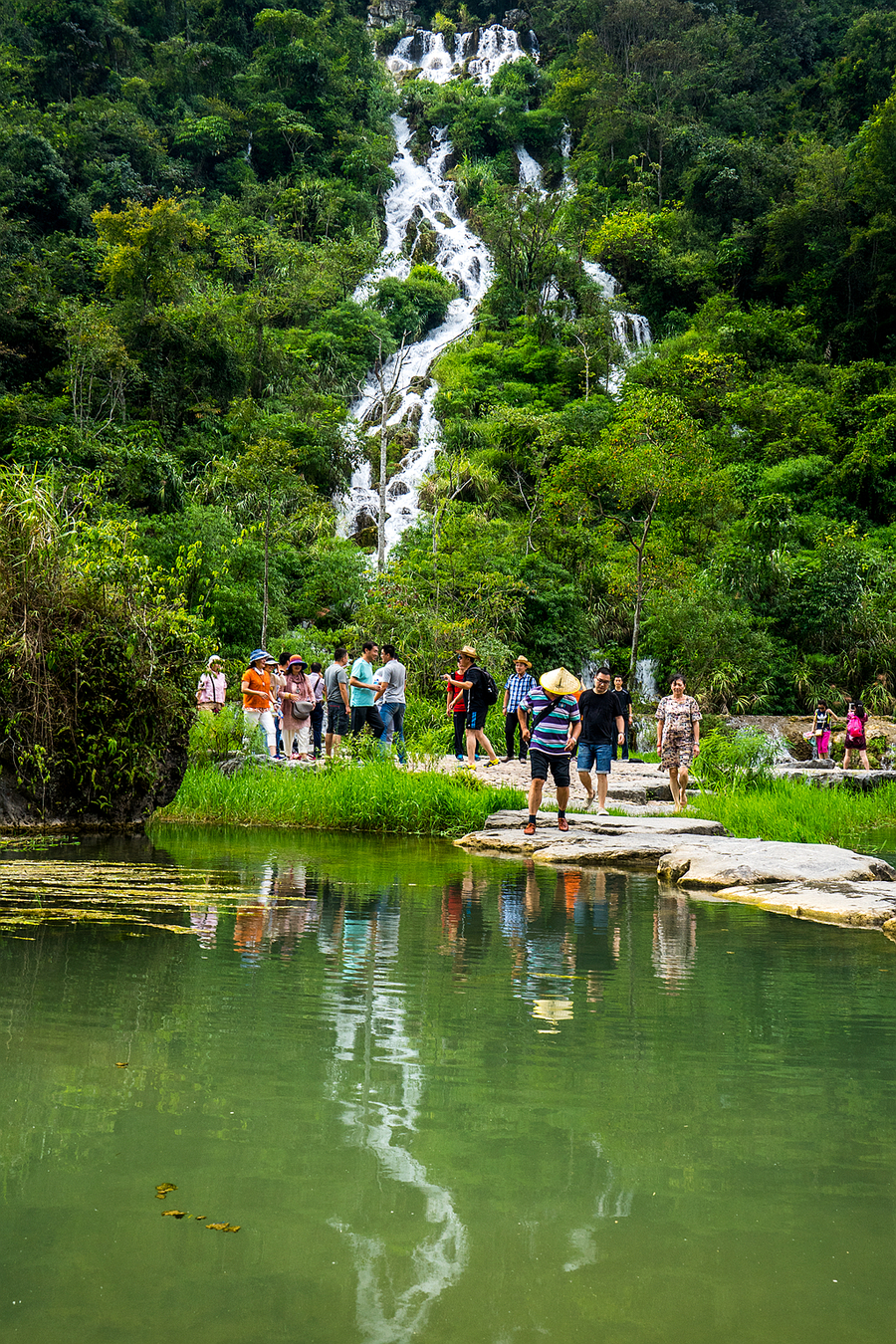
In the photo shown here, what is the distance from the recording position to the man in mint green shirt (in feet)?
43.9

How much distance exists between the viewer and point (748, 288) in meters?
46.2

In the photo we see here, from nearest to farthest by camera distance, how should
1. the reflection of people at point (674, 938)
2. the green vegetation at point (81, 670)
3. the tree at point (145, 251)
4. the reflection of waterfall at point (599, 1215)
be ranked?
the reflection of waterfall at point (599, 1215) → the reflection of people at point (674, 938) → the green vegetation at point (81, 670) → the tree at point (145, 251)

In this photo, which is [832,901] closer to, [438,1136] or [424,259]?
[438,1136]

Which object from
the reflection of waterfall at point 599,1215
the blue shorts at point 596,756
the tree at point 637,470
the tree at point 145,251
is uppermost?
the tree at point 145,251

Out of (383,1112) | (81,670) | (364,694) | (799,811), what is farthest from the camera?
(364,694)

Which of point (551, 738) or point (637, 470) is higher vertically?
point (637, 470)

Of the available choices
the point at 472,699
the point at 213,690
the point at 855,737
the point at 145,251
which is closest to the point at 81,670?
the point at 213,690

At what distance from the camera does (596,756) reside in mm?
12117

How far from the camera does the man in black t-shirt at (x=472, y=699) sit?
14031 mm

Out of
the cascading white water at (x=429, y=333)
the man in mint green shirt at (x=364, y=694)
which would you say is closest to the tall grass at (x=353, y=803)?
the man in mint green shirt at (x=364, y=694)

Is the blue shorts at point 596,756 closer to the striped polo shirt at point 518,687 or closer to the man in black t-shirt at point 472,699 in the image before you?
the striped polo shirt at point 518,687

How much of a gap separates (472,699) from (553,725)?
516 centimetres

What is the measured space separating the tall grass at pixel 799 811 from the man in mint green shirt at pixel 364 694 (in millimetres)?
4305

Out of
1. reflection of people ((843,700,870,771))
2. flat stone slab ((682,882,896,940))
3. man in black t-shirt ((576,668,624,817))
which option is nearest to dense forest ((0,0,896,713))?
man in black t-shirt ((576,668,624,817))
